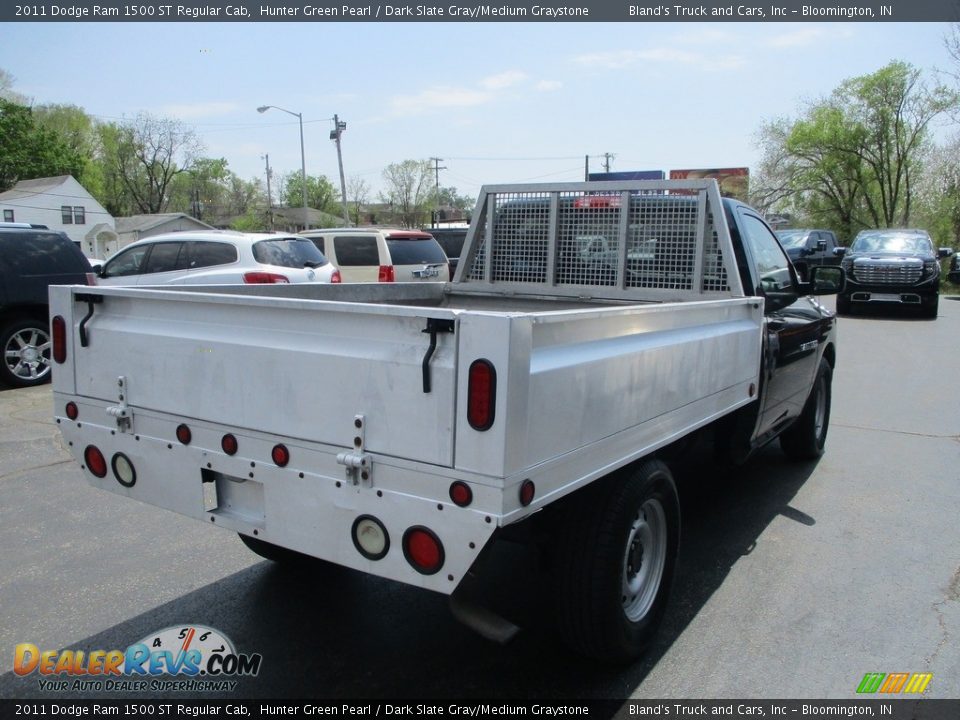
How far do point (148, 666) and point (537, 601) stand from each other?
71.4 inches

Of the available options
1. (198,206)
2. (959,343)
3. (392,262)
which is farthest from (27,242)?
A: (198,206)

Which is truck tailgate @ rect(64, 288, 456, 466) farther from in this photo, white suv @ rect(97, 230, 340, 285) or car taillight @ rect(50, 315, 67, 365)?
white suv @ rect(97, 230, 340, 285)

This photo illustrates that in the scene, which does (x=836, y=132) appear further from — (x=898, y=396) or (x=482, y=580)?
(x=482, y=580)

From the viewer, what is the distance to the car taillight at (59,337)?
11.2ft

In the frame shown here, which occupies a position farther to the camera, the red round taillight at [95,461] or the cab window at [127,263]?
the cab window at [127,263]

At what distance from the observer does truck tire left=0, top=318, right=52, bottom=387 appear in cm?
905

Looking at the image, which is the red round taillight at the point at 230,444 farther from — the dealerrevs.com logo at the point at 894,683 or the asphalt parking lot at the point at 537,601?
the dealerrevs.com logo at the point at 894,683

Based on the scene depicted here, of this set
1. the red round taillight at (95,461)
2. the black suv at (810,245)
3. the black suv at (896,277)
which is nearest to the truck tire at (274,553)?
the red round taillight at (95,461)

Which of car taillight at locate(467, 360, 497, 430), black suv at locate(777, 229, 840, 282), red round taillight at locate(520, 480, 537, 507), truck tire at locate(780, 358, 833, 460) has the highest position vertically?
black suv at locate(777, 229, 840, 282)

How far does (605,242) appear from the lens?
196 inches

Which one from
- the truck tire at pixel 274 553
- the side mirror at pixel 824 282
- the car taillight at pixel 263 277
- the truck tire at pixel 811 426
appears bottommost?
the truck tire at pixel 274 553

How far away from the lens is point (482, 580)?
13.3 ft

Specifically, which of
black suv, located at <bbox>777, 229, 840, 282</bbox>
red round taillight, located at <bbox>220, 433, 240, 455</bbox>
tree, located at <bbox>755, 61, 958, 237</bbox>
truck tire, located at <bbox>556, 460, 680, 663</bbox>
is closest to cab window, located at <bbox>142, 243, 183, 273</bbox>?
red round taillight, located at <bbox>220, 433, 240, 455</bbox>

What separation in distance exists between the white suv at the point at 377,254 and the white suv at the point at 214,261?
3727 mm
